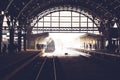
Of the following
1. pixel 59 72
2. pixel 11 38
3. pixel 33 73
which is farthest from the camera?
pixel 11 38

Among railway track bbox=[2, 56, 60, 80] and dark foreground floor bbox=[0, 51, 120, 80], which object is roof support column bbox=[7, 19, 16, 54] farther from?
railway track bbox=[2, 56, 60, 80]

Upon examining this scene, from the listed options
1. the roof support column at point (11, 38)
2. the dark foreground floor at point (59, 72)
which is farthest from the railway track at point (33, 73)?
the roof support column at point (11, 38)

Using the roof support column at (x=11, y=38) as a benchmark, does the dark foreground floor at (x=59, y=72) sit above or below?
below

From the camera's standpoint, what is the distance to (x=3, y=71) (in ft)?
55.8

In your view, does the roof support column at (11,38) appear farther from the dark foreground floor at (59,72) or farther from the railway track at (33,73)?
the railway track at (33,73)

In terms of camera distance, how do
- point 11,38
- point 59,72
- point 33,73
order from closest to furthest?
1. point 33,73
2. point 59,72
3. point 11,38

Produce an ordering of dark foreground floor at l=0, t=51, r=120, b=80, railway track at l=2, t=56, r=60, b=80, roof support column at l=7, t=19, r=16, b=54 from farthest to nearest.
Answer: roof support column at l=7, t=19, r=16, b=54 < dark foreground floor at l=0, t=51, r=120, b=80 < railway track at l=2, t=56, r=60, b=80

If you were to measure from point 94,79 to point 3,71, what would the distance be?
16.0 ft

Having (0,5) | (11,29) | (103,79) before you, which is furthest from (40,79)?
(11,29)

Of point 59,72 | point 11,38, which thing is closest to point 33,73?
point 59,72

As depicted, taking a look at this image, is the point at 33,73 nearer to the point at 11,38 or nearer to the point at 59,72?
the point at 59,72

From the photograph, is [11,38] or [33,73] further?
[11,38]

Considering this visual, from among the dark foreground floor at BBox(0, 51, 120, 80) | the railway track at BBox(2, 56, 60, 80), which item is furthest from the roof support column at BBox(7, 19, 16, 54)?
the railway track at BBox(2, 56, 60, 80)

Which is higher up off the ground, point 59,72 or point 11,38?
point 11,38
